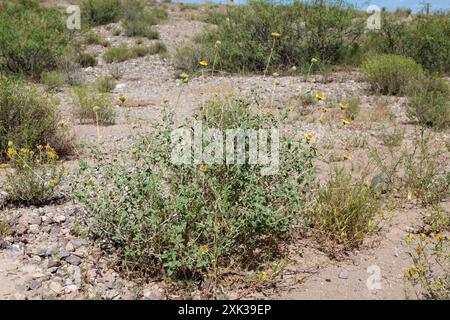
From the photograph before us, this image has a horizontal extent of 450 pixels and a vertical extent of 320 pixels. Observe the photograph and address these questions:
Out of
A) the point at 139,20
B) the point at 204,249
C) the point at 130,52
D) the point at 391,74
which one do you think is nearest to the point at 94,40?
the point at 130,52

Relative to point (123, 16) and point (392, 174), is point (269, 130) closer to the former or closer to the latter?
point (392, 174)

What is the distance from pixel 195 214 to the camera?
2.84m

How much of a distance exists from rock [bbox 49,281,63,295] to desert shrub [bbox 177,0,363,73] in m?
7.86

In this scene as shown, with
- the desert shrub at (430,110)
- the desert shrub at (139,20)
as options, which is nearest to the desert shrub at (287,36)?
the desert shrub at (430,110)

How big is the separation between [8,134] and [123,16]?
13.9 metres

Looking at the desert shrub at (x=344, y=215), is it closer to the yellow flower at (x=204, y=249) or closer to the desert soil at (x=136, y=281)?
the desert soil at (x=136, y=281)

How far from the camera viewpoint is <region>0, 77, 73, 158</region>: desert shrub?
492 centimetres

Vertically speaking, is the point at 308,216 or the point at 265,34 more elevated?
the point at 265,34

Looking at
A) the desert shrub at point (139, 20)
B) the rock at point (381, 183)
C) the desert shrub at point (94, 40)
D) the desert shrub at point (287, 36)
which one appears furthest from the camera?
the desert shrub at point (139, 20)

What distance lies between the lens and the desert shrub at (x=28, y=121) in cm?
492

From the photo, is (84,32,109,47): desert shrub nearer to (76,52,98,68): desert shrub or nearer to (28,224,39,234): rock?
(76,52,98,68): desert shrub

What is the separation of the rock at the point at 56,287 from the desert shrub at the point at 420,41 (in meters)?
9.03

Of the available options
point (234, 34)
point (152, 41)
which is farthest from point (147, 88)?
point (152, 41)

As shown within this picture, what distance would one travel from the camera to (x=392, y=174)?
13.9ft
